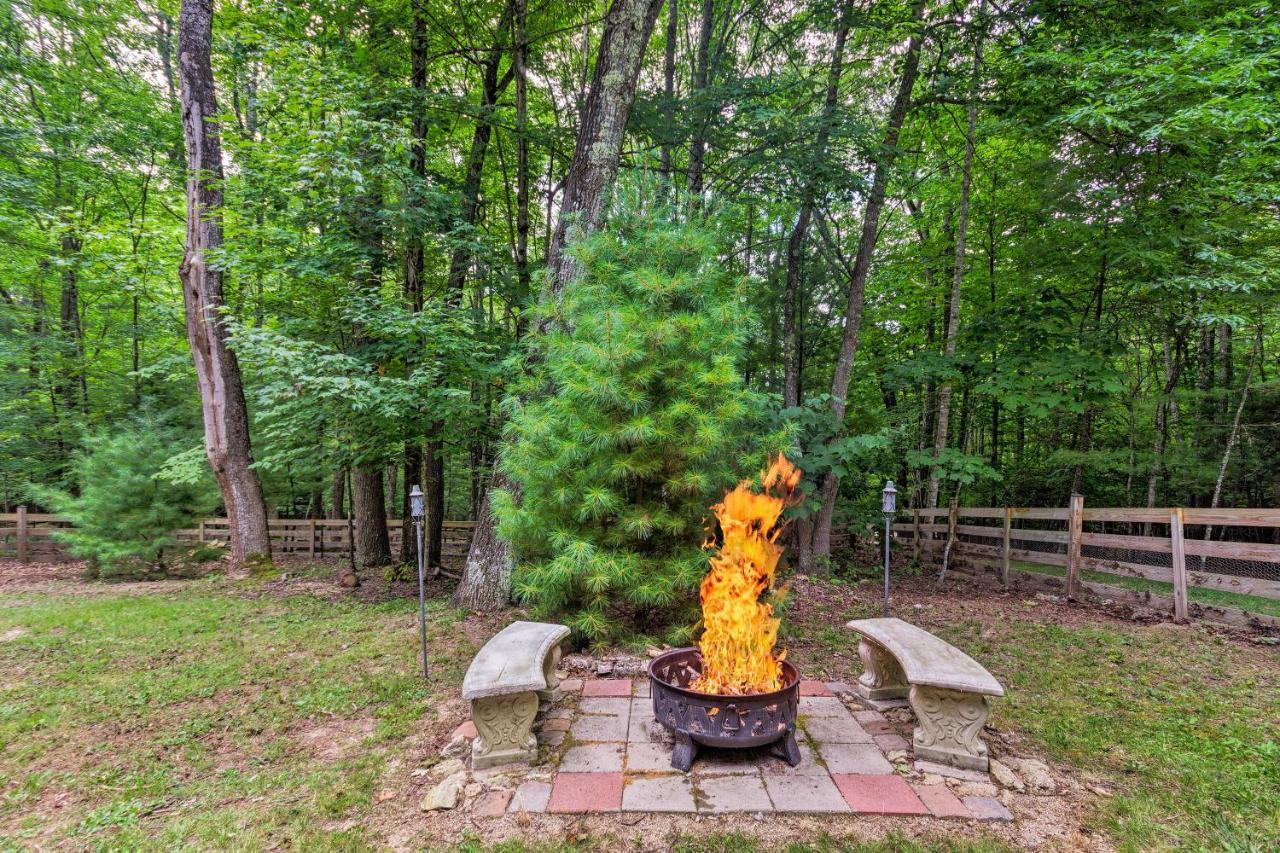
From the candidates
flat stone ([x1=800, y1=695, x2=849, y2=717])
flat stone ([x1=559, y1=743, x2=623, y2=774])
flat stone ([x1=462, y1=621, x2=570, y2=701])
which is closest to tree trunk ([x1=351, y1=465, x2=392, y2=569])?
flat stone ([x1=462, y1=621, x2=570, y2=701])

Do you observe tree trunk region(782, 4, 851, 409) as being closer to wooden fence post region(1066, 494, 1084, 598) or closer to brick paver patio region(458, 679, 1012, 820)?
wooden fence post region(1066, 494, 1084, 598)

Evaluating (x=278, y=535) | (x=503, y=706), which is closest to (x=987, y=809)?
(x=503, y=706)

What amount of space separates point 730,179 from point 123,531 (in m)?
10.3

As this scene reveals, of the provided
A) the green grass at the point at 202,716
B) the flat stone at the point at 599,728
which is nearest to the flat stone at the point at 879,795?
the flat stone at the point at 599,728

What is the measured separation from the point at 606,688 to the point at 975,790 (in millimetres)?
2223

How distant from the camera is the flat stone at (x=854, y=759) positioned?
2771 millimetres

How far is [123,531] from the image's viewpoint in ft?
25.4

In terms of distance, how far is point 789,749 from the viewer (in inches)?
112

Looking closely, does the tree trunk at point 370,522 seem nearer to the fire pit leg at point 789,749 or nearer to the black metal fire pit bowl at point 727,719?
the black metal fire pit bowl at point 727,719

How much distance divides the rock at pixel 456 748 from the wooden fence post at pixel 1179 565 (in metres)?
6.68

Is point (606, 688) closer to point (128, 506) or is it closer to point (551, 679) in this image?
point (551, 679)

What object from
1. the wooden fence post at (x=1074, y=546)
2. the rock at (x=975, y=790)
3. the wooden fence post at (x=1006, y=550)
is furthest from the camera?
the wooden fence post at (x=1006, y=550)

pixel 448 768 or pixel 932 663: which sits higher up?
pixel 932 663

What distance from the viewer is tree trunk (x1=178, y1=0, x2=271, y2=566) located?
21.5ft
